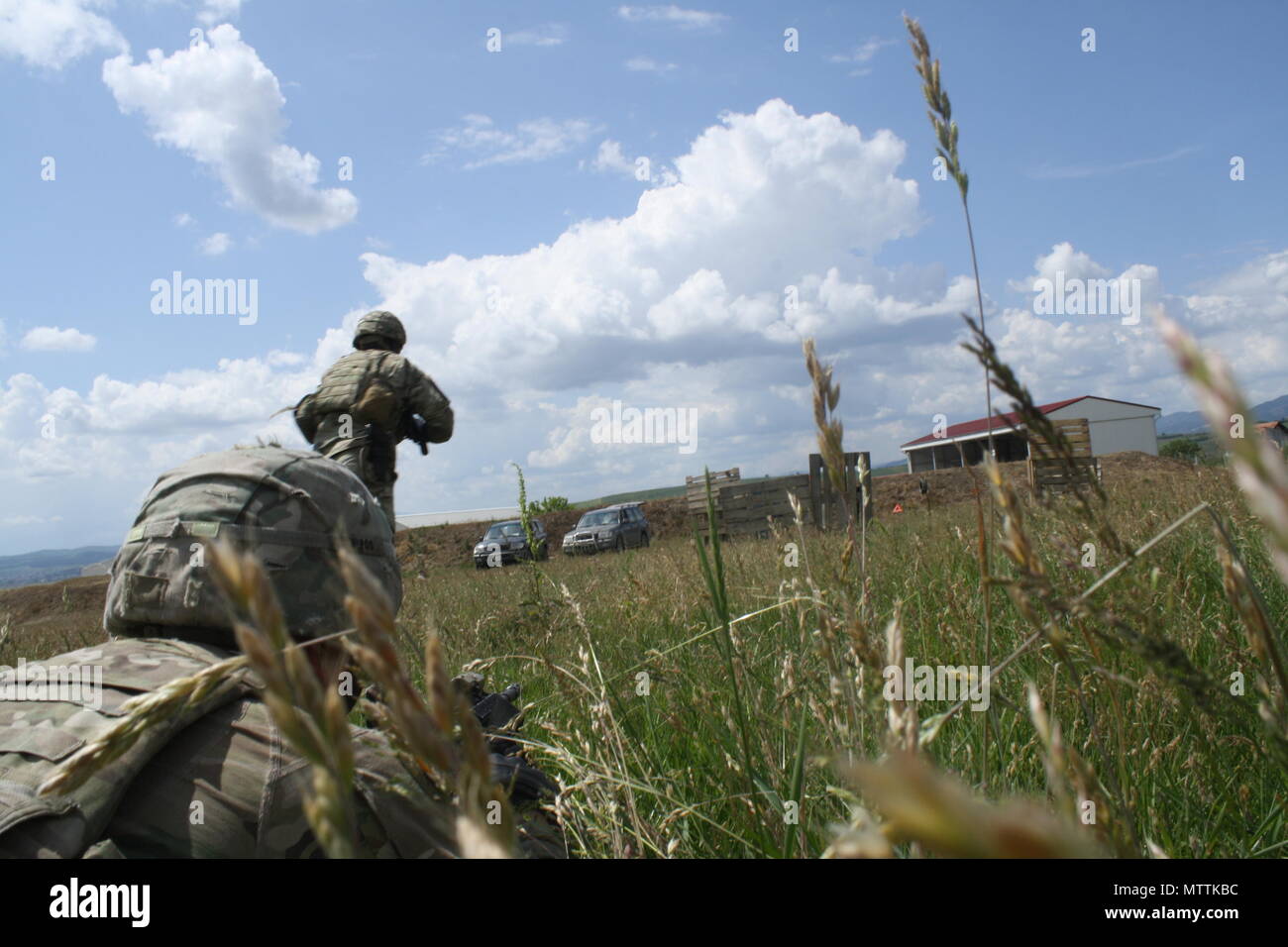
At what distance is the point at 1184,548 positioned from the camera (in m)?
3.38

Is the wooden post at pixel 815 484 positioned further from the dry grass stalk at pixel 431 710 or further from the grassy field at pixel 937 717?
the dry grass stalk at pixel 431 710

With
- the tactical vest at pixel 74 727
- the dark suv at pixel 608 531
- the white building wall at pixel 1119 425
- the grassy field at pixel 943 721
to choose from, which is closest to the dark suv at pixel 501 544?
the dark suv at pixel 608 531

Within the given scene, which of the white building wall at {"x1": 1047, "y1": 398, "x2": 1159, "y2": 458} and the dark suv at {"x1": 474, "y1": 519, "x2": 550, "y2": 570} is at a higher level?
the white building wall at {"x1": 1047, "y1": 398, "x2": 1159, "y2": 458}

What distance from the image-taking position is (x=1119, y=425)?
57469 mm

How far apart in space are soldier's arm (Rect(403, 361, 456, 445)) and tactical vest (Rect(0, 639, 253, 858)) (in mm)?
4692

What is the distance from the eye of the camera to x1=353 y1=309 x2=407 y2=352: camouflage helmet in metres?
6.95

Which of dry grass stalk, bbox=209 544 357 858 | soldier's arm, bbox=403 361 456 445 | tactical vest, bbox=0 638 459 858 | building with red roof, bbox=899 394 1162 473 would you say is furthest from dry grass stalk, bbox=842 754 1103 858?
building with red roof, bbox=899 394 1162 473

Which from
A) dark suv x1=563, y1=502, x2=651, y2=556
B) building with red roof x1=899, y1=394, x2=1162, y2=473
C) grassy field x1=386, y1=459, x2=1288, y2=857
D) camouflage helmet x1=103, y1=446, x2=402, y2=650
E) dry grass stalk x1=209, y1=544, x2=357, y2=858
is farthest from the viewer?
building with red roof x1=899, y1=394, x2=1162, y2=473

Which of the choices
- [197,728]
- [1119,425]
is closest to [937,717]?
[197,728]

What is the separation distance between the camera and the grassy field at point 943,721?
2.89 ft

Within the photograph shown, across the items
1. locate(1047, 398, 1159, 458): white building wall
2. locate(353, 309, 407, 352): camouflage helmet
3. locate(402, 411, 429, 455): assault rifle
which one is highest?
locate(1047, 398, 1159, 458): white building wall

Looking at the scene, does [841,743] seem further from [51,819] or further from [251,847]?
[51,819]

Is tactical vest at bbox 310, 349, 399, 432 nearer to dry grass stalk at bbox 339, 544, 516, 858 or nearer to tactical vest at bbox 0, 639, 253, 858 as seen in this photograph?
tactical vest at bbox 0, 639, 253, 858
